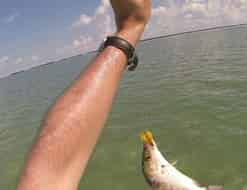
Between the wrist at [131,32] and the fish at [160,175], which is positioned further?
the fish at [160,175]

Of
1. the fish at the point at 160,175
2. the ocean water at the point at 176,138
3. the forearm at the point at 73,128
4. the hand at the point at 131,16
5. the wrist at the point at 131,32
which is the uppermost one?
the hand at the point at 131,16

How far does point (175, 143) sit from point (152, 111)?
6014mm

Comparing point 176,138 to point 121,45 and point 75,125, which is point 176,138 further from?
point 75,125

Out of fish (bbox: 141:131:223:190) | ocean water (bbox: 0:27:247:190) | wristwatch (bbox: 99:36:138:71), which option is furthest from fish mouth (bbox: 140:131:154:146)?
ocean water (bbox: 0:27:247:190)

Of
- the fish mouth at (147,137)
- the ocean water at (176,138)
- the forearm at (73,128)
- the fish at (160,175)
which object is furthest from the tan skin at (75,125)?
the ocean water at (176,138)

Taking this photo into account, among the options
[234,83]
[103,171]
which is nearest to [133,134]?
[103,171]

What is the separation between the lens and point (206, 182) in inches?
363

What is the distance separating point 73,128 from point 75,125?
1 cm

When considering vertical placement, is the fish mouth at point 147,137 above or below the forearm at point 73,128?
below

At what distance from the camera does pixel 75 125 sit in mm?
1260

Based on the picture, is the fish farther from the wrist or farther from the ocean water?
the ocean water

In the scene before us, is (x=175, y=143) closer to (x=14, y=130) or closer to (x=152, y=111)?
(x=152, y=111)

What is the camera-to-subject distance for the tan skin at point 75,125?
122 centimetres

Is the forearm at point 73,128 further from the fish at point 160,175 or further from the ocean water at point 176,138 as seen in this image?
the ocean water at point 176,138
